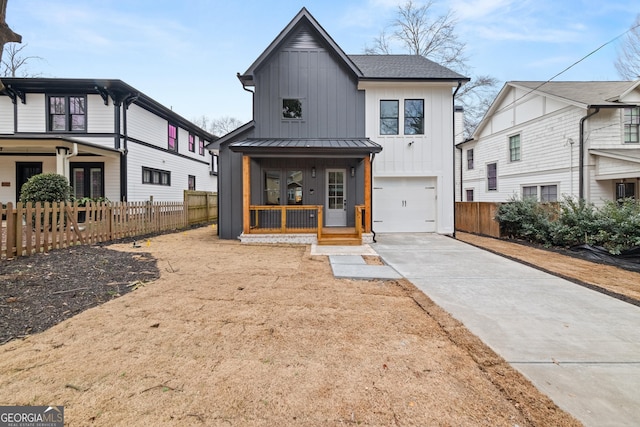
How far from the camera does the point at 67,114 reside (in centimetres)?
1324

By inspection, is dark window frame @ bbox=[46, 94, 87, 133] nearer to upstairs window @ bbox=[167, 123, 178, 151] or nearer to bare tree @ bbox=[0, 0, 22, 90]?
upstairs window @ bbox=[167, 123, 178, 151]

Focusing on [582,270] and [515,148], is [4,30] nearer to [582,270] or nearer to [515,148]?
[582,270]

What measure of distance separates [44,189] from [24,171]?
6.66 metres

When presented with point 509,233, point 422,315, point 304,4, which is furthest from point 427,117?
point 422,315

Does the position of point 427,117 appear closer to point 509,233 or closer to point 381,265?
point 509,233

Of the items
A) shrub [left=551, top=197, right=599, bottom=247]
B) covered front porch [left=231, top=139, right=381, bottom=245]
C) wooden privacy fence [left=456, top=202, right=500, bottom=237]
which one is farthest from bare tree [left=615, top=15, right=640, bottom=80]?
covered front porch [left=231, top=139, right=381, bottom=245]

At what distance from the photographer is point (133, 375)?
226cm

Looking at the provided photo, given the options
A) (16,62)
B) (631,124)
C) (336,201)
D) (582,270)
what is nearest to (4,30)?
(336,201)

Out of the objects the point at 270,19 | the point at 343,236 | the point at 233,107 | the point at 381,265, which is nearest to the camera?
the point at 381,265

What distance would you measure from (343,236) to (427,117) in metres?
5.73
